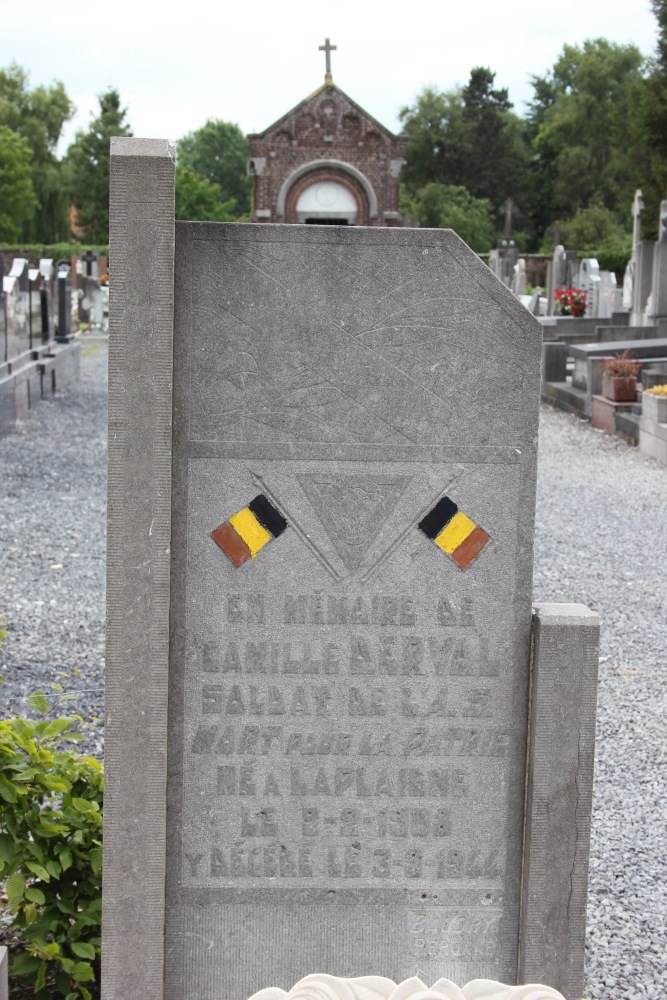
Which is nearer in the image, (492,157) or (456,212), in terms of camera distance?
(456,212)

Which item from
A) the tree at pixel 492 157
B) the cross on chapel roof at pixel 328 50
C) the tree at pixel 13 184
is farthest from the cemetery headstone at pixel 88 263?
the tree at pixel 492 157

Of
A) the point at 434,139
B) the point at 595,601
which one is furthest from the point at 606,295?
the point at 434,139

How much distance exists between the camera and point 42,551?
786cm

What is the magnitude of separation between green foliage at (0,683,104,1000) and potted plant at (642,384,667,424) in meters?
11.0

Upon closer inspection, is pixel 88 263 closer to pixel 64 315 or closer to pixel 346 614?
pixel 64 315

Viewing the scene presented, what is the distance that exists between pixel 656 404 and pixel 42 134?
2211 inches

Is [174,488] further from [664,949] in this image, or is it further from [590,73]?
[590,73]

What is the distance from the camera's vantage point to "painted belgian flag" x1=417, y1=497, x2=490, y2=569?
2508mm

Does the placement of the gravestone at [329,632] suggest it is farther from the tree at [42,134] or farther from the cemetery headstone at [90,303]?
the tree at [42,134]

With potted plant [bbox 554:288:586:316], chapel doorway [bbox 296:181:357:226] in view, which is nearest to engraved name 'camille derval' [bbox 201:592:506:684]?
potted plant [bbox 554:288:586:316]

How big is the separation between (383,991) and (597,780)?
235 centimetres

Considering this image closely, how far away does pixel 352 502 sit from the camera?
8.16 ft

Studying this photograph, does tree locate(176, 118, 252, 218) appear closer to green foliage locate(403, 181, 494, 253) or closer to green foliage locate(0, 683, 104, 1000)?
green foliage locate(403, 181, 494, 253)

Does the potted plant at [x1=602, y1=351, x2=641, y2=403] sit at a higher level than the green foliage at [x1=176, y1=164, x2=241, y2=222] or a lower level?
lower
